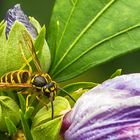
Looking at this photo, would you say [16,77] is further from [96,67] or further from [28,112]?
[96,67]

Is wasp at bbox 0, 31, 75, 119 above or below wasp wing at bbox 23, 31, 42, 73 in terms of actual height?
below

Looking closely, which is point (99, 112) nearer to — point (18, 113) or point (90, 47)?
point (18, 113)

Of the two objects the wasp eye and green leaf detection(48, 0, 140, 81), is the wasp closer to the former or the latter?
the wasp eye

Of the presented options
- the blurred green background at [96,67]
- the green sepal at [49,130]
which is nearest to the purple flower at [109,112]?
the green sepal at [49,130]

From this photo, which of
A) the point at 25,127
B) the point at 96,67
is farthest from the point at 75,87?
the point at 96,67

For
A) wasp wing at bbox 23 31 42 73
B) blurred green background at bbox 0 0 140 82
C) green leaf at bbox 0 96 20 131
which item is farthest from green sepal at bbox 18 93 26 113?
blurred green background at bbox 0 0 140 82

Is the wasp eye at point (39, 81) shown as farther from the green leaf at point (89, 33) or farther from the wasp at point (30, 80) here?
the green leaf at point (89, 33)
